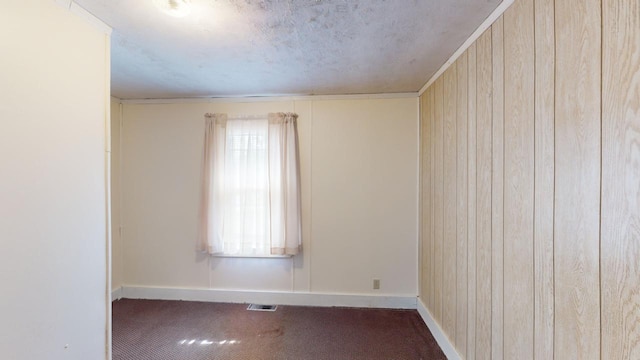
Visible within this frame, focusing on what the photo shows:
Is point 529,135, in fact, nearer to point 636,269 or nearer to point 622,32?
point 622,32

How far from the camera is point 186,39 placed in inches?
73.1

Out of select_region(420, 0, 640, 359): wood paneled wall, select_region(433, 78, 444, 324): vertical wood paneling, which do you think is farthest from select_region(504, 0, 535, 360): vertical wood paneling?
select_region(433, 78, 444, 324): vertical wood paneling

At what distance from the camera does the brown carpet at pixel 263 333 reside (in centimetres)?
225

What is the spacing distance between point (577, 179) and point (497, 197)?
20.9 inches

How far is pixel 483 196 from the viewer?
5.50 feet

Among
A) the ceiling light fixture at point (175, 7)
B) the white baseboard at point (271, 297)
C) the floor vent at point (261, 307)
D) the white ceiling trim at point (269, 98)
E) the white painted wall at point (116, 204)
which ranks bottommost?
the floor vent at point (261, 307)

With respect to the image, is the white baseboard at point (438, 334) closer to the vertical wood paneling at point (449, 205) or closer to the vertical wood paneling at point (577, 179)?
the vertical wood paneling at point (449, 205)

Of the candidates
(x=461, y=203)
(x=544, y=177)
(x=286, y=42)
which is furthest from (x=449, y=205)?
(x=286, y=42)

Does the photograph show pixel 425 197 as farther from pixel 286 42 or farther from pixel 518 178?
pixel 286 42

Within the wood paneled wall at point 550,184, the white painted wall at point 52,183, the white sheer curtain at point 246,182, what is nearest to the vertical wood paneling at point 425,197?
the wood paneled wall at point 550,184

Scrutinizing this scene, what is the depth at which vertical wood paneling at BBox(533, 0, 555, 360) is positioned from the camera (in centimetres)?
114

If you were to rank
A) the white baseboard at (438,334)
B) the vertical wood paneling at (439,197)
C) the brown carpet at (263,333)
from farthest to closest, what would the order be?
the vertical wood paneling at (439,197) < the brown carpet at (263,333) < the white baseboard at (438,334)

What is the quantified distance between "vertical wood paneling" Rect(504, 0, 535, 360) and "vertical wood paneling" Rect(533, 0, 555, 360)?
0.04m

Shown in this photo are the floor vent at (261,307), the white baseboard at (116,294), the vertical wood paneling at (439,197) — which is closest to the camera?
the vertical wood paneling at (439,197)
